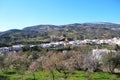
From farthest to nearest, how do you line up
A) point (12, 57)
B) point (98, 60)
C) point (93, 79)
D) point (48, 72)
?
point (12, 57), point (98, 60), point (48, 72), point (93, 79)

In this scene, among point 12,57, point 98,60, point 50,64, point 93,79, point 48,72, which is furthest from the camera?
point 12,57

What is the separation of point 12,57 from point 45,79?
20.1 meters

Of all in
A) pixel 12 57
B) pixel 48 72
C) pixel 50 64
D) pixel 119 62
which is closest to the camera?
pixel 50 64

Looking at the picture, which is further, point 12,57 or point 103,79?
point 12,57

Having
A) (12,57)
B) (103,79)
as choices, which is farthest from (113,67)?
(12,57)

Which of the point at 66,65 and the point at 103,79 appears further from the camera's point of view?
the point at 66,65

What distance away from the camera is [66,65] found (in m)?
42.1

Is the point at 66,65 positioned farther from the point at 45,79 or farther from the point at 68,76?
the point at 45,79

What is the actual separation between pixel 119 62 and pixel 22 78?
22.0 meters

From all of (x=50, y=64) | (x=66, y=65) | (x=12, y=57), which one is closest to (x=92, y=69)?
(x=66, y=65)

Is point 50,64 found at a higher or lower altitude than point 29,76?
higher

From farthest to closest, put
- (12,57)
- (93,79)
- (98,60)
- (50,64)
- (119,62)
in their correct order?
(12,57), (98,60), (119,62), (50,64), (93,79)

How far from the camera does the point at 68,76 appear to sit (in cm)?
4112

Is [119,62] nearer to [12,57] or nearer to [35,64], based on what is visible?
[35,64]
